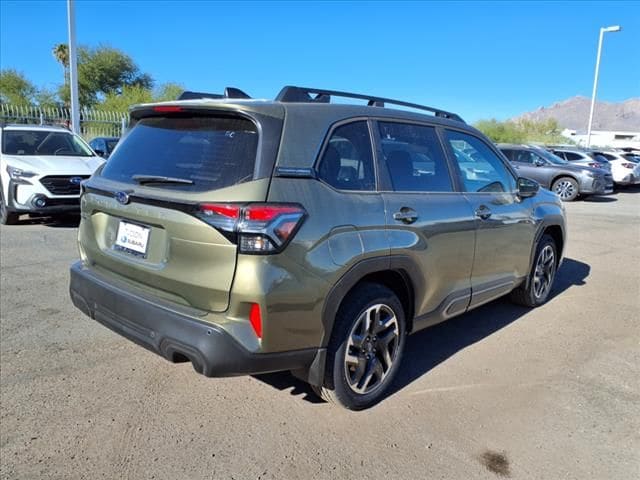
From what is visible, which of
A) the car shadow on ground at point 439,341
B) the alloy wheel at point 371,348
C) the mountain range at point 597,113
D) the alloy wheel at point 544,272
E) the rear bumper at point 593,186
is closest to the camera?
the alloy wheel at point 371,348

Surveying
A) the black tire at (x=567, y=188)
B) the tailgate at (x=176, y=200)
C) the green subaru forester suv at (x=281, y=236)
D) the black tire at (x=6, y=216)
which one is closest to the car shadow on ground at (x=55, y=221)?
the black tire at (x=6, y=216)

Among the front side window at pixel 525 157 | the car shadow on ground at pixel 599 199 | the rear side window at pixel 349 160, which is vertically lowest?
the car shadow on ground at pixel 599 199

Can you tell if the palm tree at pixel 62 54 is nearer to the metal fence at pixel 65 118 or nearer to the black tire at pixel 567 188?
the metal fence at pixel 65 118

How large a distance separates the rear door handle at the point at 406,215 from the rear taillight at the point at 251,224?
894 mm

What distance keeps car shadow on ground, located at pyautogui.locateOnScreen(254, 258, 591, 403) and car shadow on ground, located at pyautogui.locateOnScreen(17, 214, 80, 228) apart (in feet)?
22.0

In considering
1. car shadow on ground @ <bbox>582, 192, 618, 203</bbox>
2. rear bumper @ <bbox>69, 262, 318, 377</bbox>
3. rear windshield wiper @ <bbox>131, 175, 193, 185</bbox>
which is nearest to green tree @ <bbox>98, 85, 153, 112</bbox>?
car shadow on ground @ <bbox>582, 192, 618, 203</bbox>

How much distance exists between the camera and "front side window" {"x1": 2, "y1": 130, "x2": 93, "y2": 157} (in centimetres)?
855

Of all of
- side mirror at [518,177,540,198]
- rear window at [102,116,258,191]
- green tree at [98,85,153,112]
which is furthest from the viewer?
green tree at [98,85,153,112]

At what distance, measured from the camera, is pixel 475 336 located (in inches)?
172

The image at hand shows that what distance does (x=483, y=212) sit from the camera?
3826 millimetres

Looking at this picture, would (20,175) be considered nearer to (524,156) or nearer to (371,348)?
(371,348)

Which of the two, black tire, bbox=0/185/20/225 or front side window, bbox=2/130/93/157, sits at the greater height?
front side window, bbox=2/130/93/157

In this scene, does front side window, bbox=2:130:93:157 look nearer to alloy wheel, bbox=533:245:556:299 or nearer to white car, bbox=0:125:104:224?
white car, bbox=0:125:104:224

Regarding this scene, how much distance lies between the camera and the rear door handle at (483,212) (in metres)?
3.77
